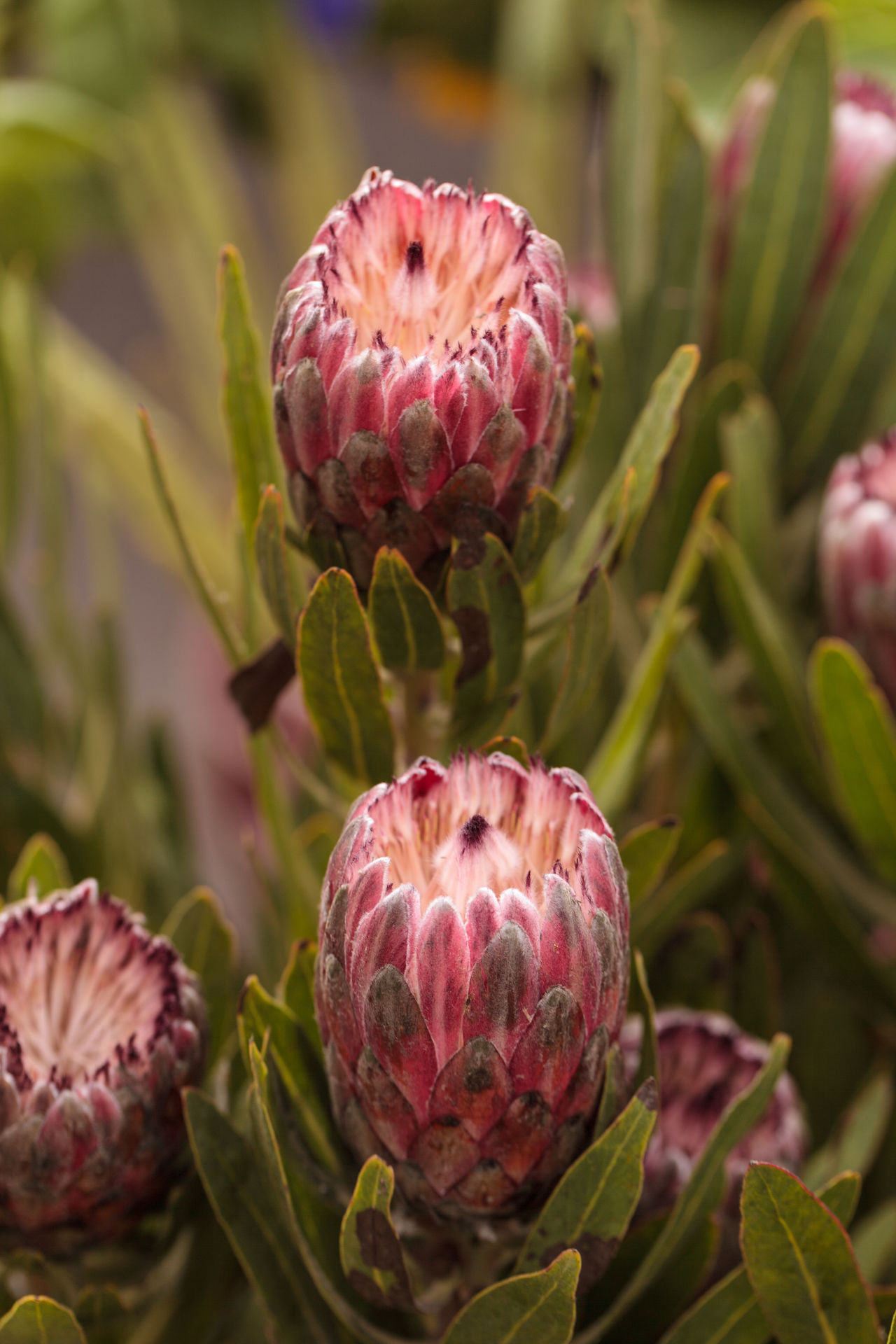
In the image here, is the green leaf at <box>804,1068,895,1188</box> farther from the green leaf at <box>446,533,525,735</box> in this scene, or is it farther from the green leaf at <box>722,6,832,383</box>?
the green leaf at <box>722,6,832,383</box>

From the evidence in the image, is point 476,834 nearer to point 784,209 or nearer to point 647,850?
point 647,850

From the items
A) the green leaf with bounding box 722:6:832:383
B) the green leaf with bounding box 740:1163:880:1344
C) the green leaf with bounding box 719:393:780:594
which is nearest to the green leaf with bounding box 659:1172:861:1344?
the green leaf with bounding box 740:1163:880:1344

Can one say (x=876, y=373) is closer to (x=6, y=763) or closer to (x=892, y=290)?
(x=892, y=290)

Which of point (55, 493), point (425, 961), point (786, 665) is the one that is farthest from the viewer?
point (55, 493)

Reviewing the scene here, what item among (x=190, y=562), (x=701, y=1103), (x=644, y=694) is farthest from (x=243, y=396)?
(x=701, y=1103)

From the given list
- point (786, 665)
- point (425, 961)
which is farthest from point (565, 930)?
point (786, 665)

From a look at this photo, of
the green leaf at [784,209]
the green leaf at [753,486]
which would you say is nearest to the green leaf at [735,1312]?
the green leaf at [753,486]

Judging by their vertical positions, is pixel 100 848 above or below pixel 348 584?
below
